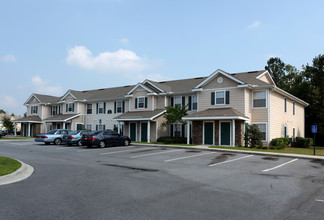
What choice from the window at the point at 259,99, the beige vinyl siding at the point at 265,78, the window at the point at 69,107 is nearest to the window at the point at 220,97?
the window at the point at 259,99

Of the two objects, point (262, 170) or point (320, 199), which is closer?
point (320, 199)

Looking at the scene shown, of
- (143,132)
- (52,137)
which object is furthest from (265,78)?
(52,137)

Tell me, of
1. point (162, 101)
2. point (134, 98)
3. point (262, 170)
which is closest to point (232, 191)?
point (262, 170)

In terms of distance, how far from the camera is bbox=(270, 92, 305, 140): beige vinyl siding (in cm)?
2624

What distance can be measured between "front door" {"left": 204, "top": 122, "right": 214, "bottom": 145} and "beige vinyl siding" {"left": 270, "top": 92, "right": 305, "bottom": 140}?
17.6 feet

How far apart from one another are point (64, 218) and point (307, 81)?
45390 mm

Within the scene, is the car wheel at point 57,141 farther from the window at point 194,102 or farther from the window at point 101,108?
the window at point 194,102

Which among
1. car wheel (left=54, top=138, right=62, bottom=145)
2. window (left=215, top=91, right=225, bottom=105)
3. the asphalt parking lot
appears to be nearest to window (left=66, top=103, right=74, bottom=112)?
car wheel (left=54, top=138, right=62, bottom=145)

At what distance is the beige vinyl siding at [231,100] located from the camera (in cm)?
2581

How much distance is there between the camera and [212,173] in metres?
11.3

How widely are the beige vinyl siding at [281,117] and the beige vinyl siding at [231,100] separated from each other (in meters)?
2.87

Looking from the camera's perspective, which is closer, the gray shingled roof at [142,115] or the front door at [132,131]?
the gray shingled roof at [142,115]

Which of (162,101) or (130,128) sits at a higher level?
(162,101)

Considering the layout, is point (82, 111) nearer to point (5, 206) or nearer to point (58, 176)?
point (58, 176)
